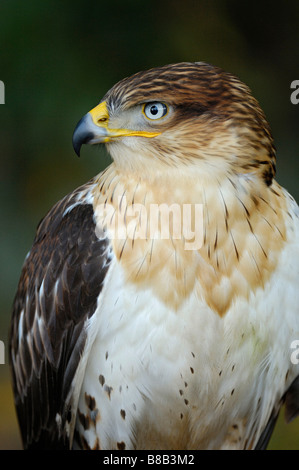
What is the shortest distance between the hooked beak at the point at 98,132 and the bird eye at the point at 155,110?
0.16ft

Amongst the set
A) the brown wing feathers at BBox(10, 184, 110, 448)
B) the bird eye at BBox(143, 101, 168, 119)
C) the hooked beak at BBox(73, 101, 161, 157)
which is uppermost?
the bird eye at BBox(143, 101, 168, 119)

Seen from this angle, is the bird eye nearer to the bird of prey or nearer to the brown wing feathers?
the bird of prey

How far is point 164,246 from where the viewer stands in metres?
1.84

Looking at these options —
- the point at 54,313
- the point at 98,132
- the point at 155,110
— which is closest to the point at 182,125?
the point at 155,110

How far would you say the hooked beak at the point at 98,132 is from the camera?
6.17 ft

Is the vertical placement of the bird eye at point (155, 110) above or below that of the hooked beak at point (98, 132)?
above

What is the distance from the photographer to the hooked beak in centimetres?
188

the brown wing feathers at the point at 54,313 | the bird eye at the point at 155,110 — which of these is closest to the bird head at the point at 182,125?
the bird eye at the point at 155,110

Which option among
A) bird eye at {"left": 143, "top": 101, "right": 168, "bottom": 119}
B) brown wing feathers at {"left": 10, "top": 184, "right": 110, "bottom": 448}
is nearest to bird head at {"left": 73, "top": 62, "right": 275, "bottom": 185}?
bird eye at {"left": 143, "top": 101, "right": 168, "bottom": 119}

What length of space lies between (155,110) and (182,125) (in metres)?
0.08

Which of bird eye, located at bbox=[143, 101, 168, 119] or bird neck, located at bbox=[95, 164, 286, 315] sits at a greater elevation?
bird eye, located at bbox=[143, 101, 168, 119]

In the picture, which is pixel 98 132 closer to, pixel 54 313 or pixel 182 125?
pixel 182 125

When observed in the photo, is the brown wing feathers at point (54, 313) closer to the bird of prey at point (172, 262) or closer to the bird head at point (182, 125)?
the bird of prey at point (172, 262)

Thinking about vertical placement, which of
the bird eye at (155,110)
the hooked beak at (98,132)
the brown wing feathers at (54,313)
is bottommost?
the brown wing feathers at (54,313)
